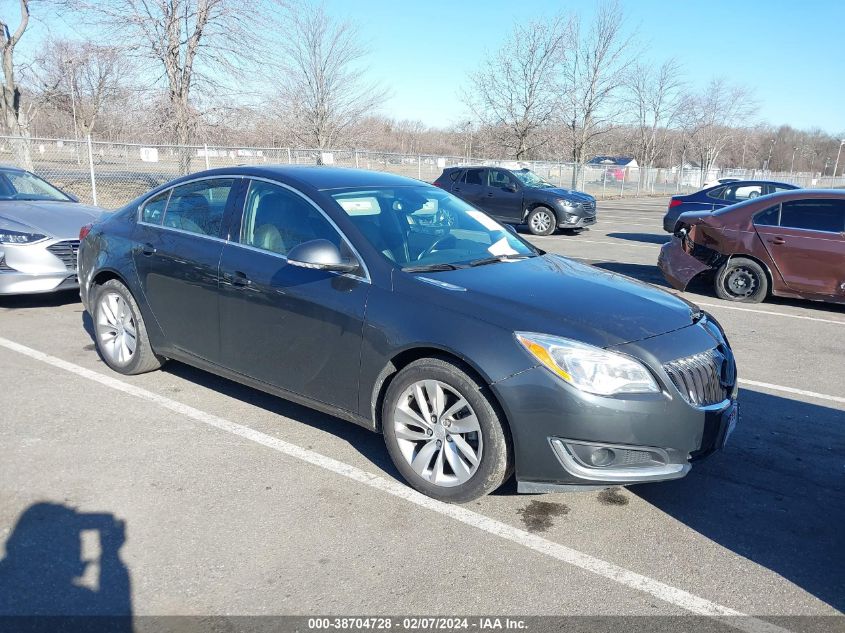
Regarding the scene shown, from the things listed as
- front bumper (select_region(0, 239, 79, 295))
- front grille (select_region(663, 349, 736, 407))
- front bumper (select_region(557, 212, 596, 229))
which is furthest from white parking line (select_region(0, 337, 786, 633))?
front bumper (select_region(557, 212, 596, 229))

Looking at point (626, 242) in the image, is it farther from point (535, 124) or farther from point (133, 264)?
point (535, 124)

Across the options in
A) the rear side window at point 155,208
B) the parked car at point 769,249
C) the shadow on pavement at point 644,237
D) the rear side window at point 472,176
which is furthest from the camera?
the rear side window at point 472,176

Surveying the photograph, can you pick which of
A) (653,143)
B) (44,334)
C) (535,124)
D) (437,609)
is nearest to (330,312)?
(437,609)

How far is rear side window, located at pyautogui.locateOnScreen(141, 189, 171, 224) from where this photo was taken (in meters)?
4.97

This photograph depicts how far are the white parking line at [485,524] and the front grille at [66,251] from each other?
2.80 meters

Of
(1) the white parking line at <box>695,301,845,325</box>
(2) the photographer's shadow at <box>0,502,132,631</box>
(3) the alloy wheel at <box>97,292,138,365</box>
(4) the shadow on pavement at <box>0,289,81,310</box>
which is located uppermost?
(3) the alloy wheel at <box>97,292,138,365</box>

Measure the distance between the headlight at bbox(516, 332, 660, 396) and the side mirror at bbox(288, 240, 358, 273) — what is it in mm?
1167

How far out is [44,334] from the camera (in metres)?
6.40

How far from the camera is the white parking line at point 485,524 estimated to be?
2684mm

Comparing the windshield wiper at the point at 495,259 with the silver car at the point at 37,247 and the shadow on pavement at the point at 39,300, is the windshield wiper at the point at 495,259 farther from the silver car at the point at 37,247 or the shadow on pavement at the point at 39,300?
the shadow on pavement at the point at 39,300

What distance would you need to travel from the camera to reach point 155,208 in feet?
16.5

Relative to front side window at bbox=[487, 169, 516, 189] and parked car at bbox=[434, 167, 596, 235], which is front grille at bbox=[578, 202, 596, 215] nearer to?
parked car at bbox=[434, 167, 596, 235]

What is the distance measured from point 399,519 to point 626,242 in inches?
521

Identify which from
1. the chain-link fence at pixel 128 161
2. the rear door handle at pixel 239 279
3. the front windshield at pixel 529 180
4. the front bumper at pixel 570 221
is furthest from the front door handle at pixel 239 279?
the front windshield at pixel 529 180
